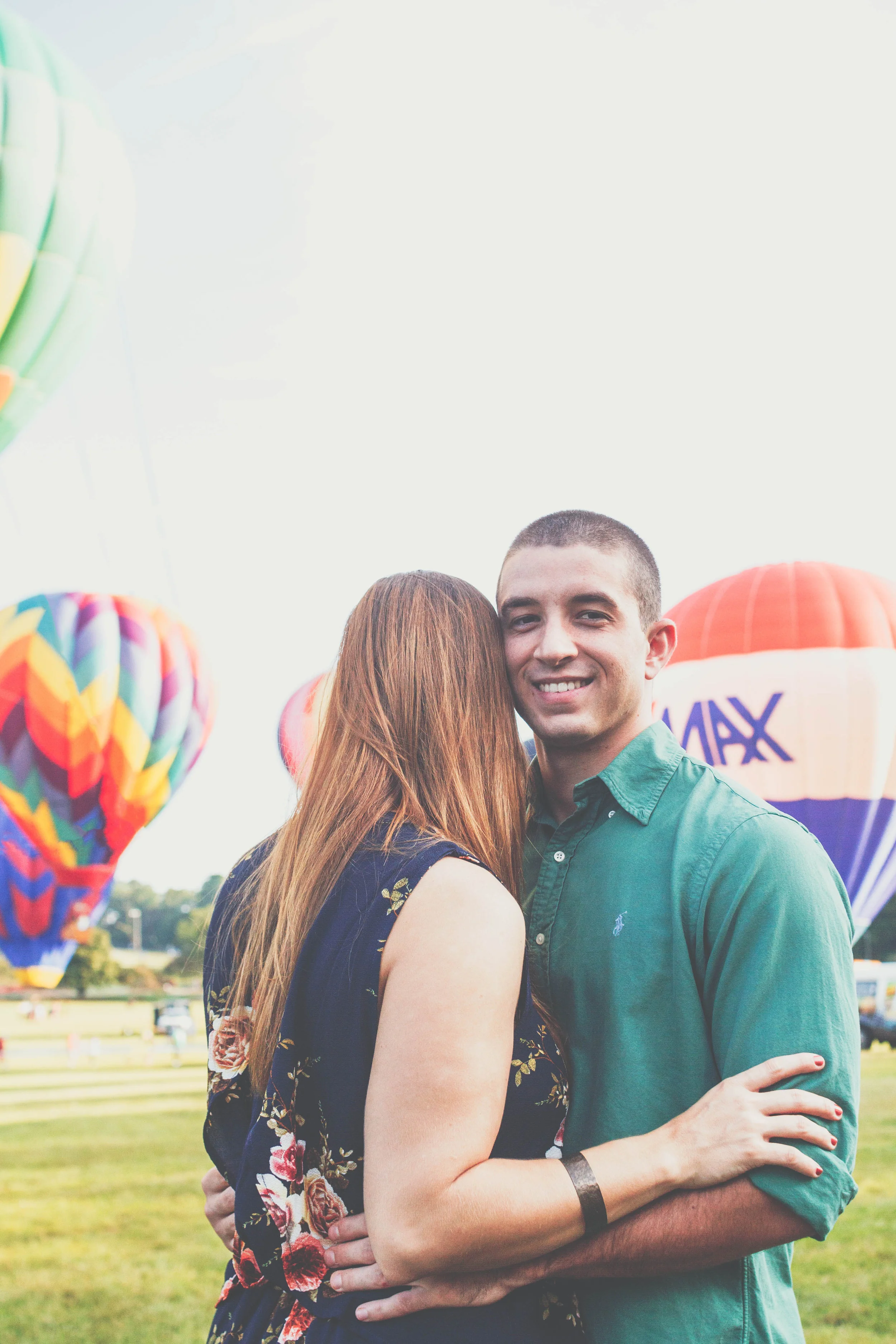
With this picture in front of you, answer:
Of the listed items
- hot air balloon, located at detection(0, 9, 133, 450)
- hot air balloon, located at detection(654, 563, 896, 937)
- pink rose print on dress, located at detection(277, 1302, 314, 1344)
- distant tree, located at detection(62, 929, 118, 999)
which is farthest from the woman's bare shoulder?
distant tree, located at detection(62, 929, 118, 999)

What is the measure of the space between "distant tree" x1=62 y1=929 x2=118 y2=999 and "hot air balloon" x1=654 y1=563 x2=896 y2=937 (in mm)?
51499

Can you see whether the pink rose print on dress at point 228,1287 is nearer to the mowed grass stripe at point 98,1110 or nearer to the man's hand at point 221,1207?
the man's hand at point 221,1207

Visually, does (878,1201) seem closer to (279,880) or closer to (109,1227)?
(109,1227)

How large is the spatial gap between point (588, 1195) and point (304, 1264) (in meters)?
0.42

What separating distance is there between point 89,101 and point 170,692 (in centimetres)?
1086

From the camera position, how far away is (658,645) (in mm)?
2340

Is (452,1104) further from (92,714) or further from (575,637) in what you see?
(92,714)

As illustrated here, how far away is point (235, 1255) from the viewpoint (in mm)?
1854

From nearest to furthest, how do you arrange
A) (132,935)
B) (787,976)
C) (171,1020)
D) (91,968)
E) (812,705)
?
(787,976) < (812,705) < (171,1020) < (91,968) < (132,935)

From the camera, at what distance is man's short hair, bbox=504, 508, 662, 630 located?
2.23 meters

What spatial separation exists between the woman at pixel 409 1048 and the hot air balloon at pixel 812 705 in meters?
13.1

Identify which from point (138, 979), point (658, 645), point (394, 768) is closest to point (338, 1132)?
point (394, 768)

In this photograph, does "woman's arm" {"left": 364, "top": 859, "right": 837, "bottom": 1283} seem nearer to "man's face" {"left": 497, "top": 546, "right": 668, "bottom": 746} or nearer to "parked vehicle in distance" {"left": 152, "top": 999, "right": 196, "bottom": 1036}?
"man's face" {"left": 497, "top": 546, "right": 668, "bottom": 746}

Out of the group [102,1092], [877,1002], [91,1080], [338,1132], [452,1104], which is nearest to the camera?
[452,1104]
